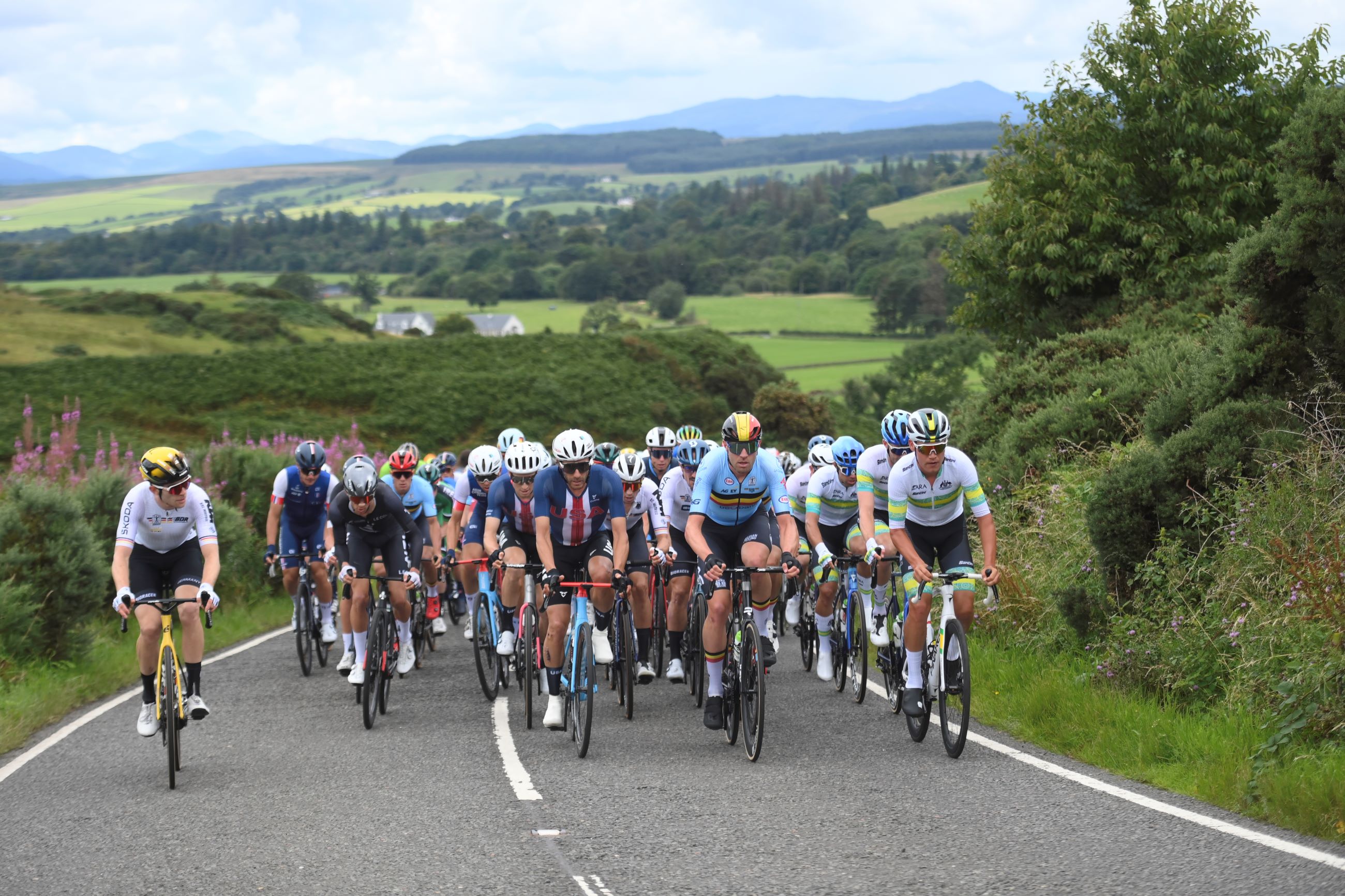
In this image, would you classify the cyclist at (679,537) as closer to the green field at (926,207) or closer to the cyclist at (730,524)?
the cyclist at (730,524)

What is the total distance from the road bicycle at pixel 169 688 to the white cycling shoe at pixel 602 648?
2724 mm

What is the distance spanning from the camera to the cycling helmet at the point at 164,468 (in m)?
9.27

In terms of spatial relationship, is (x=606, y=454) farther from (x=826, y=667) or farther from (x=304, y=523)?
(x=304, y=523)

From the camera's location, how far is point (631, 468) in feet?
38.1

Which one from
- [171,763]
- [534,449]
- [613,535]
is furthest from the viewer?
[534,449]

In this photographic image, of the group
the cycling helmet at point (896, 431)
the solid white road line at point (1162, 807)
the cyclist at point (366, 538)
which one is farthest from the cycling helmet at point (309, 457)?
the solid white road line at point (1162, 807)

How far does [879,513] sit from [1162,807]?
4675 millimetres

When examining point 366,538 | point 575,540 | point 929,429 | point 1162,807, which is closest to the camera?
point 1162,807

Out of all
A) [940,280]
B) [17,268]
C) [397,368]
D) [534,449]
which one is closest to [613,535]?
[534,449]

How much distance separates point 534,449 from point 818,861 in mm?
5193

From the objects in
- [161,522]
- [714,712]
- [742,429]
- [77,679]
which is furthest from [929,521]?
[77,679]

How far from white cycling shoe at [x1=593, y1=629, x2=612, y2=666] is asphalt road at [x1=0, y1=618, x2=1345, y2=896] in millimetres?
634

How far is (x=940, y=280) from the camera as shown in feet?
367

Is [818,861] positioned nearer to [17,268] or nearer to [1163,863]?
[1163,863]
